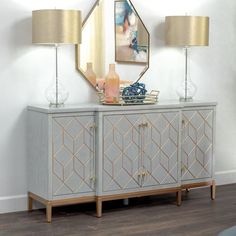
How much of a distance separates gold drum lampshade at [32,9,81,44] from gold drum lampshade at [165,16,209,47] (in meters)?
0.96

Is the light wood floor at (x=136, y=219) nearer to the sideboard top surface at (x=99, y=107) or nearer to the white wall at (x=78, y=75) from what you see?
the white wall at (x=78, y=75)

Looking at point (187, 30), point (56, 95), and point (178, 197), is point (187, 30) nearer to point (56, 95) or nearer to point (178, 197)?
point (56, 95)

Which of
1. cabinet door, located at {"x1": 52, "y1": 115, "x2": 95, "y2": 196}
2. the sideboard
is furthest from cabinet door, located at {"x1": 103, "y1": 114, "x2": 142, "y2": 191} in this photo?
cabinet door, located at {"x1": 52, "y1": 115, "x2": 95, "y2": 196}

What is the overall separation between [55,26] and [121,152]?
3.53 ft

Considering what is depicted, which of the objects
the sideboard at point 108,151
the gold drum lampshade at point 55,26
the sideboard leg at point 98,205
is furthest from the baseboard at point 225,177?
the gold drum lampshade at point 55,26

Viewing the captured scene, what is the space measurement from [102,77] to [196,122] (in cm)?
87

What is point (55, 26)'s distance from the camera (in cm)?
445

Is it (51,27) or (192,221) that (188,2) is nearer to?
(51,27)

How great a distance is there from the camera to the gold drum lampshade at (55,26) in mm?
4453

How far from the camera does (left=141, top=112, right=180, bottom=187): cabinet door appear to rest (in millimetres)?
4820

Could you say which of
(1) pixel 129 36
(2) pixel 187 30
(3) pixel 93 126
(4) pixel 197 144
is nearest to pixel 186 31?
(2) pixel 187 30

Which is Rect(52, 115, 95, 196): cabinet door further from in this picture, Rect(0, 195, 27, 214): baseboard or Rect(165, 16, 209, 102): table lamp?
Rect(165, 16, 209, 102): table lamp

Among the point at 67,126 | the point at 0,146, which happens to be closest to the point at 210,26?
the point at 67,126

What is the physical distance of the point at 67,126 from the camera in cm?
451
